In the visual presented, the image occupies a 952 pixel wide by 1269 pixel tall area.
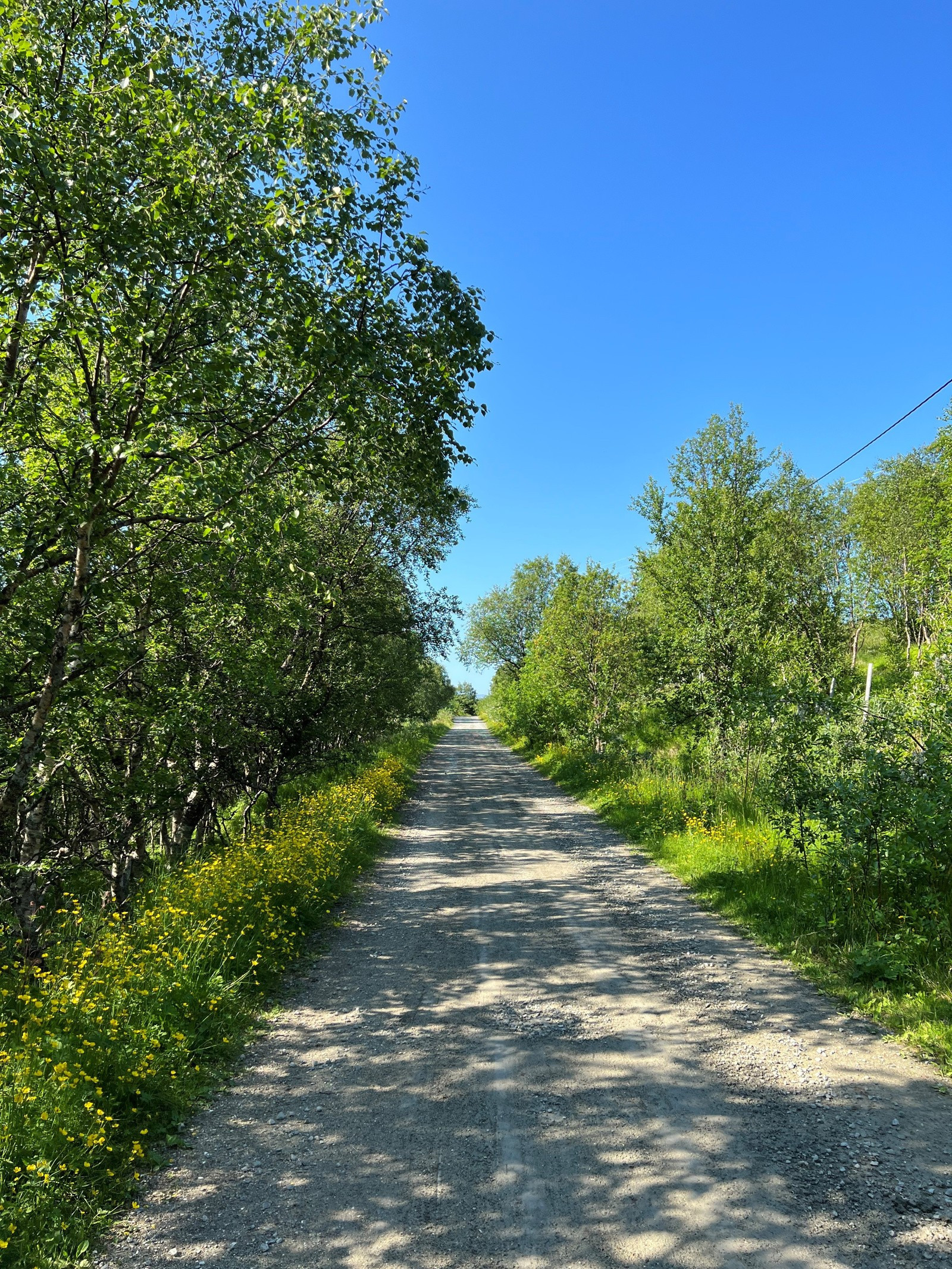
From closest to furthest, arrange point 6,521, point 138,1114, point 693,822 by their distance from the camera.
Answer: point 138,1114
point 6,521
point 693,822

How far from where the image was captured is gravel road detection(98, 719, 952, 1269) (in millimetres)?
3055

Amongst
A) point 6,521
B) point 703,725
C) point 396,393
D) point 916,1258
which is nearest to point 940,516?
point 703,725

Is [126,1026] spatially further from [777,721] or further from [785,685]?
[785,685]

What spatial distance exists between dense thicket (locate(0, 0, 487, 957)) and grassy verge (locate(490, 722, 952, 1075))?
5896mm

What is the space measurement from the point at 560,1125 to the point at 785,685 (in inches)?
304

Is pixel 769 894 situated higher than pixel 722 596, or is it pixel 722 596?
pixel 722 596

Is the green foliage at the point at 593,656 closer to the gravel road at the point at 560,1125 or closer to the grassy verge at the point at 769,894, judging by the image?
the grassy verge at the point at 769,894

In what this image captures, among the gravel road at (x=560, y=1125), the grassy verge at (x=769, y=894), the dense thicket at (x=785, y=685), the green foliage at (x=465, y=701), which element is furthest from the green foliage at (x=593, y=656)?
the green foliage at (x=465, y=701)

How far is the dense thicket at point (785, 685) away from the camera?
630 centimetres

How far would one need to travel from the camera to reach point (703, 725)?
571 inches

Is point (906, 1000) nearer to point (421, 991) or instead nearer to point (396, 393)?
point (421, 991)

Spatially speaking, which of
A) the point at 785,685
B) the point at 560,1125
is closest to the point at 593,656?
the point at 785,685

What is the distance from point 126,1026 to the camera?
453 centimetres

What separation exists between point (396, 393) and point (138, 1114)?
567 cm
